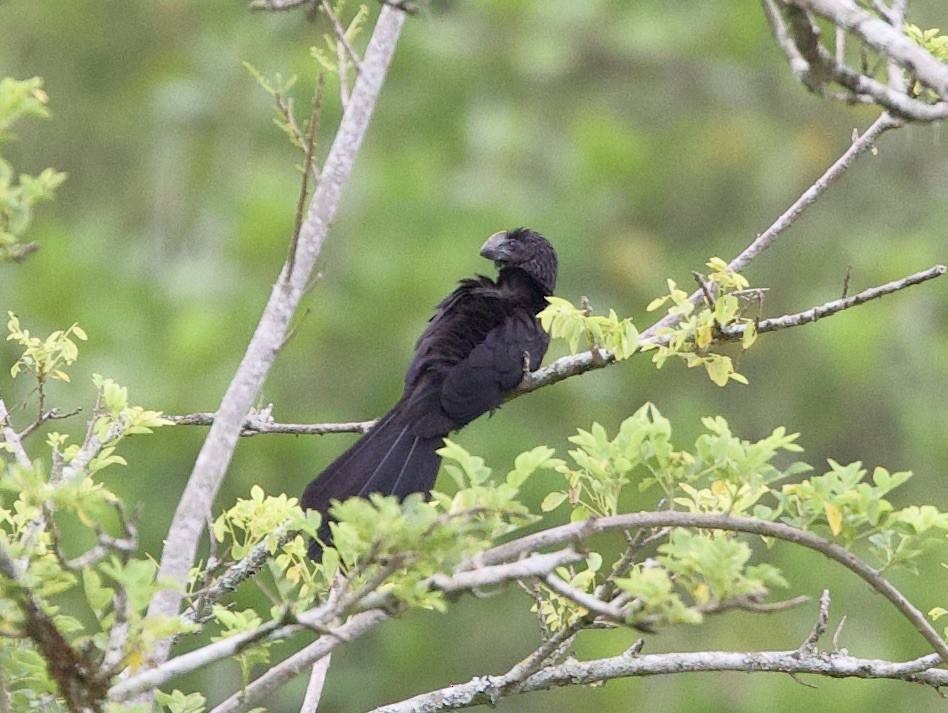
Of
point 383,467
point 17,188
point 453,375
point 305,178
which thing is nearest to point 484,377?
point 453,375

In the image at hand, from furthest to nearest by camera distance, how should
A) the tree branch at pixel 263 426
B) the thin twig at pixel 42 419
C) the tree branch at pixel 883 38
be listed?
the tree branch at pixel 263 426
the thin twig at pixel 42 419
the tree branch at pixel 883 38

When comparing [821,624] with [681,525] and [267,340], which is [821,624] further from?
[267,340]

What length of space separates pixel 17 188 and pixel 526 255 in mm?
2827

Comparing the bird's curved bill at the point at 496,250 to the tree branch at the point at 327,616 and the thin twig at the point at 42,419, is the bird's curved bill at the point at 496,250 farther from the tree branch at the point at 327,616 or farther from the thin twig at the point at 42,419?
the tree branch at the point at 327,616

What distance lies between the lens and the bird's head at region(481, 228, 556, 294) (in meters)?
4.25

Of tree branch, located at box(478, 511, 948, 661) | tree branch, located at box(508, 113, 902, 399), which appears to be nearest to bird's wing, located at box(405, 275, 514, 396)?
tree branch, located at box(508, 113, 902, 399)

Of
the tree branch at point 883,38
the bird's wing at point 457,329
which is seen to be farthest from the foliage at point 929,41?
the bird's wing at point 457,329

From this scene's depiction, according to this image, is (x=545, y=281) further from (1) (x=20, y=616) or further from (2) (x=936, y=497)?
(2) (x=936, y=497)

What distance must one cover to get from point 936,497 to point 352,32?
5.92 metres

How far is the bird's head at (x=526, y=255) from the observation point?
425cm

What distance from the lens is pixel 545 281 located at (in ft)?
14.0

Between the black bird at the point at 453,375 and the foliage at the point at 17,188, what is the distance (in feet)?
3.91

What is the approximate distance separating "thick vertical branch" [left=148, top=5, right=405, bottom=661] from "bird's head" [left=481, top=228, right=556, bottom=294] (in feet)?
7.58

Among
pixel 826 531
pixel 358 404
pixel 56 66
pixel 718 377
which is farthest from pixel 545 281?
pixel 56 66
